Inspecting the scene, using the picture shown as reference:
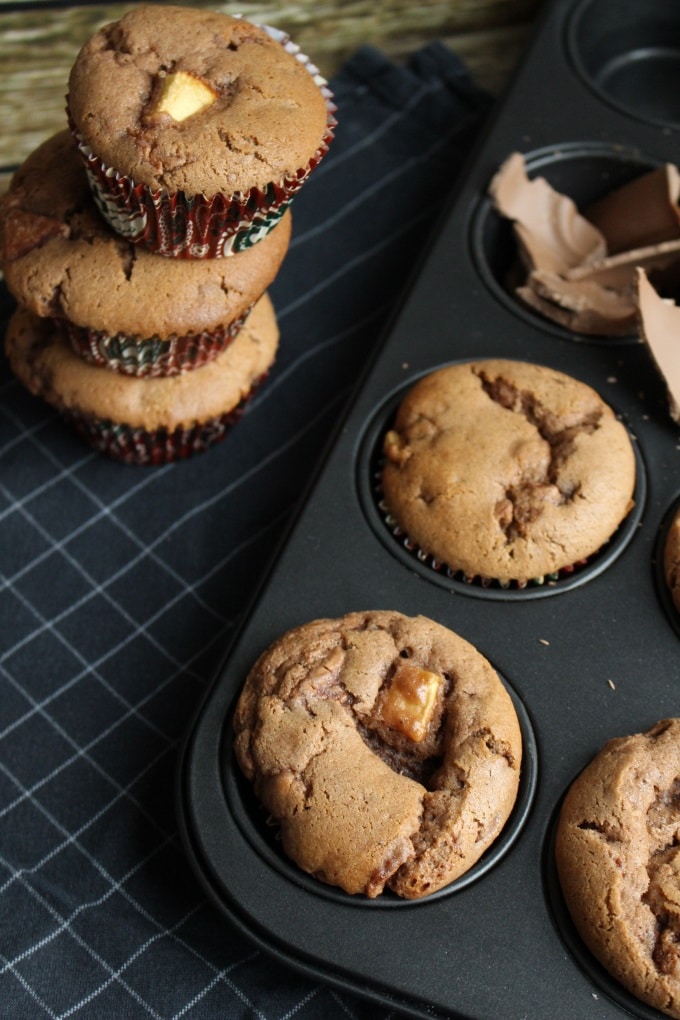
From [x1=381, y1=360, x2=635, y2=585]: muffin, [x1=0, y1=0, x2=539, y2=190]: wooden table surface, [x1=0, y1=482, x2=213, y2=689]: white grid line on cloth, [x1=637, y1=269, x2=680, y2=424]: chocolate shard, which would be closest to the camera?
[x1=381, y1=360, x2=635, y2=585]: muffin

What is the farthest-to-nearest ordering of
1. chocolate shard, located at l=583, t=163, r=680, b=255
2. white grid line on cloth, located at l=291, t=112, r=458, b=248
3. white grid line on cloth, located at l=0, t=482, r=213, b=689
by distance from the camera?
1. white grid line on cloth, located at l=291, t=112, r=458, b=248
2. chocolate shard, located at l=583, t=163, r=680, b=255
3. white grid line on cloth, located at l=0, t=482, r=213, b=689

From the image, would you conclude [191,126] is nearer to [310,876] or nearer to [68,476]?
[68,476]

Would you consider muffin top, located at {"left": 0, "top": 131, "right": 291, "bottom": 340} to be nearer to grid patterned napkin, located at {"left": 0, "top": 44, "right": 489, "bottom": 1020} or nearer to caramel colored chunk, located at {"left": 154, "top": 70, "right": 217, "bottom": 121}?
caramel colored chunk, located at {"left": 154, "top": 70, "right": 217, "bottom": 121}

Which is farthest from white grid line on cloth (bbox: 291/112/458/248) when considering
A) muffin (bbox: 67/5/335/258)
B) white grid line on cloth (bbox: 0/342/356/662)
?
muffin (bbox: 67/5/335/258)

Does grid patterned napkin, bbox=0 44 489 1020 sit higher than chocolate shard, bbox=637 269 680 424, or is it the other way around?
chocolate shard, bbox=637 269 680 424

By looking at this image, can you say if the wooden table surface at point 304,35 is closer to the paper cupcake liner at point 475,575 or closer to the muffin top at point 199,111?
the muffin top at point 199,111

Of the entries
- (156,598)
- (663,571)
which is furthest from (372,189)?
(663,571)
